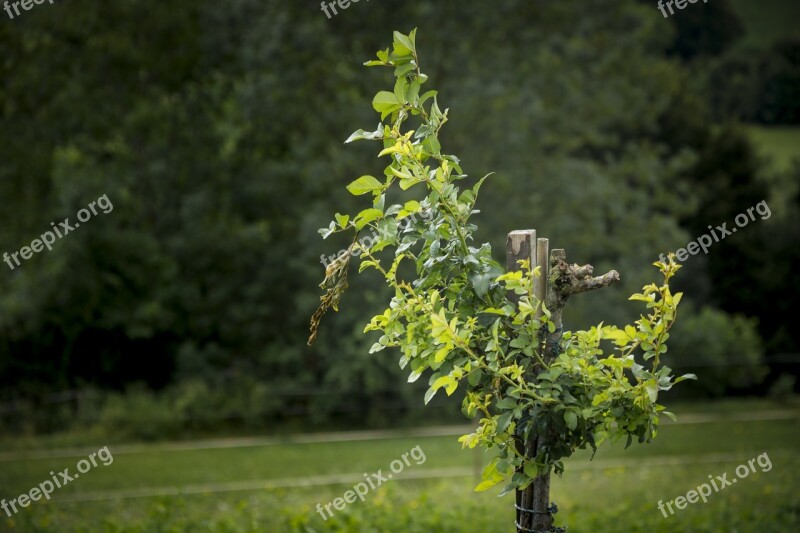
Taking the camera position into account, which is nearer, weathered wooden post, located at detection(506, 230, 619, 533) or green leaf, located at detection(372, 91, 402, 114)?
green leaf, located at detection(372, 91, 402, 114)

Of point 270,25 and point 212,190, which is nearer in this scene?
point 270,25

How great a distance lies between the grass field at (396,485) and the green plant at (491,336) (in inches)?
118

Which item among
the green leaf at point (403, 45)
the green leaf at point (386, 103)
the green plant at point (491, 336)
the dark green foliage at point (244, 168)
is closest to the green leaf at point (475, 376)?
the green plant at point (491, 336)

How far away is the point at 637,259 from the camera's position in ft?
58.5

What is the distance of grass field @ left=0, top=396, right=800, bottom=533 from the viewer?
630 cm

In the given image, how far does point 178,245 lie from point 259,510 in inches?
412

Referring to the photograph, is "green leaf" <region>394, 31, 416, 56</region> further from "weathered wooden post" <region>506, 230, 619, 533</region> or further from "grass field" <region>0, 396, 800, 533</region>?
"grass field" <region>0, 396, 800, 533</region>

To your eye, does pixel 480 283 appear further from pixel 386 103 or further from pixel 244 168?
pixel 244 168

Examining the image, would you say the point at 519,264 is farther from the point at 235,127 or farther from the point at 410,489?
the point at 235,127

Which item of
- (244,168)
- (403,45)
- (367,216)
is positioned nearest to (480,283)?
(367,216)

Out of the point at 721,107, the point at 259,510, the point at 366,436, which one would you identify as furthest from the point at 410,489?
the point at 721,107

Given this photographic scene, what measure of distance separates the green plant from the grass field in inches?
118

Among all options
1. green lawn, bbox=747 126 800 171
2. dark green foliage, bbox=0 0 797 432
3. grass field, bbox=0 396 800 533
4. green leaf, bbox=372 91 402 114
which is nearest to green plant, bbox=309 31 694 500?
green leaf, bbox=372 91 402 114

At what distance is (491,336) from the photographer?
10.00 feet
